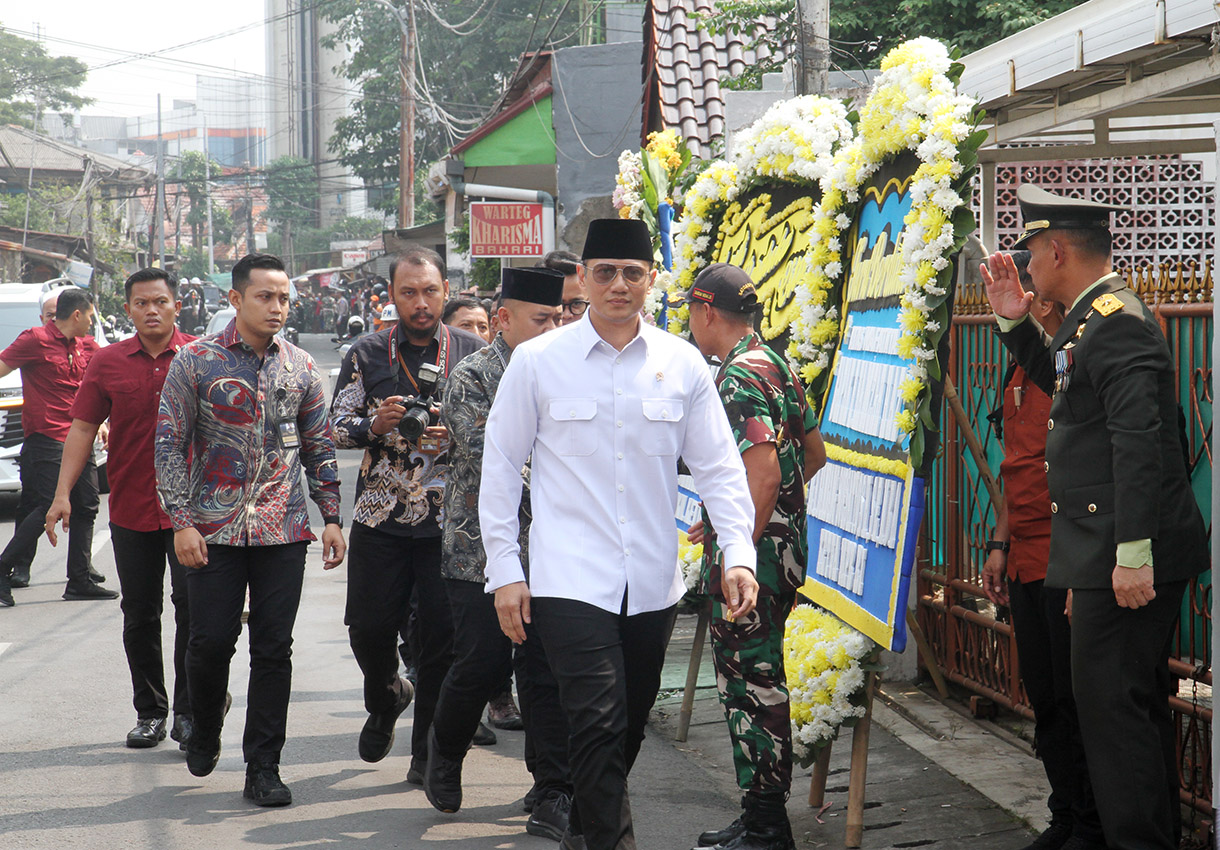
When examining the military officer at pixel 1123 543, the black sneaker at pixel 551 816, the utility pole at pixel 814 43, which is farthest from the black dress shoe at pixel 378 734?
the utility pole at pixel 814 43

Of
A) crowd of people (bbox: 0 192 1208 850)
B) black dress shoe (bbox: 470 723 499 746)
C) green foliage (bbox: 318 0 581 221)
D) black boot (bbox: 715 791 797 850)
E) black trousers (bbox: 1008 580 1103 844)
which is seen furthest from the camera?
green foliage (bbox: 318 0 581 221)

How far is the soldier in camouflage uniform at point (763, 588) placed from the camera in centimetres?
444

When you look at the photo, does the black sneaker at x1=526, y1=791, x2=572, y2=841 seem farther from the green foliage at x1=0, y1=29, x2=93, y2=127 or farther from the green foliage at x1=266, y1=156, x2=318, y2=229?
the green foliage at x1=266, y1=156, x2=318, y2=229

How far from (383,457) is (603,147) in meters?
13.0

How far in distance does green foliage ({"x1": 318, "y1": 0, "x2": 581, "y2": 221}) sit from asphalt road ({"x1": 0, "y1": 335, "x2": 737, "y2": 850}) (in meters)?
30.2

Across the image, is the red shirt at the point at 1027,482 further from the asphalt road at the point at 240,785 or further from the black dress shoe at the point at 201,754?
the black dress shoe at the point at 201,754

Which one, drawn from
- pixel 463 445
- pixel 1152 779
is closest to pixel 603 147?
pixel 463 445

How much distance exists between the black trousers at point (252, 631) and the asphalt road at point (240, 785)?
1.13 feet

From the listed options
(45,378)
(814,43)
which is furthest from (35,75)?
(814,43)

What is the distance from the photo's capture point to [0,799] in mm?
5242

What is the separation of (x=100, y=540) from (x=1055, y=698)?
10.1 metres

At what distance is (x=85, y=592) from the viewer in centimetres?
963

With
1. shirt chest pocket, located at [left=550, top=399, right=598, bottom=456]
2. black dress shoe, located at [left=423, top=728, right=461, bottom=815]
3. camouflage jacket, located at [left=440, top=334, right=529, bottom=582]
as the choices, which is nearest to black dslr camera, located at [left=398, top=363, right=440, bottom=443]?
camouflage jacket, located at [left=440, top=334, right=529, bottom=582]

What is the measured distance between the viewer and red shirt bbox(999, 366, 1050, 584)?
14.8 feet
